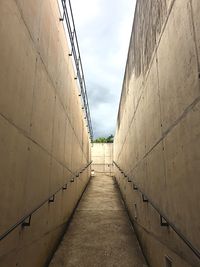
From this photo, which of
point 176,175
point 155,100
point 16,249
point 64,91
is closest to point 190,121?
point 176,175

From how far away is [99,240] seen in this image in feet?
15.1

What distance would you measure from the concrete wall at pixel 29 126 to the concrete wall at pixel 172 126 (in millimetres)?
1428

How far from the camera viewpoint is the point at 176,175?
238 centimetres

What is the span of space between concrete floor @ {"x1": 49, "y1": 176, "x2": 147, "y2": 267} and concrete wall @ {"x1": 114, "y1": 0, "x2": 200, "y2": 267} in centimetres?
50

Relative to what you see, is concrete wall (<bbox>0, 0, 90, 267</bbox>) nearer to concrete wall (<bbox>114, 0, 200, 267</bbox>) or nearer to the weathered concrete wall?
concrete wall (<bbox>114, 0, 200, 267</bbox>)

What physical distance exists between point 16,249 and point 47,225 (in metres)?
1.28

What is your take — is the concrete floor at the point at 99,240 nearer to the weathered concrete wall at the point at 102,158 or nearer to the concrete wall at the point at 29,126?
the concrete wall at the point at 29,126

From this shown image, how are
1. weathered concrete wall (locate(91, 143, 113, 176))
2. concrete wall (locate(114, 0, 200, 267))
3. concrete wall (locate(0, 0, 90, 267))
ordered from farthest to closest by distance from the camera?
weathered concrete wall (locate(91, 143, 113, 176)) < concrete wall (locate(0, 0, 90, 267)) < concrete wall (locate(114, 0, 200, 267))

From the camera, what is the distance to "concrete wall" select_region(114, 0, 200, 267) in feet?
6.38

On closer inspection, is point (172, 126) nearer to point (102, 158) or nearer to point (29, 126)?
point (29, 126)

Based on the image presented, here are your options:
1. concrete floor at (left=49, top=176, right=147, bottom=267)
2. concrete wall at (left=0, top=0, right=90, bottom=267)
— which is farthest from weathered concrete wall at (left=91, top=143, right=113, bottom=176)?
concrete wall at (left=0, top=0, right=90, bottom=267)

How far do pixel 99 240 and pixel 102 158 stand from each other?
11409mm

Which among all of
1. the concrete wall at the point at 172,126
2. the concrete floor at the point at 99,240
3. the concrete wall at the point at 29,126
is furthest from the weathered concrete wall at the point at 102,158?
the concrete wall at the point at 172,126

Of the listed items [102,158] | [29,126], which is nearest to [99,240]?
[29,126]
